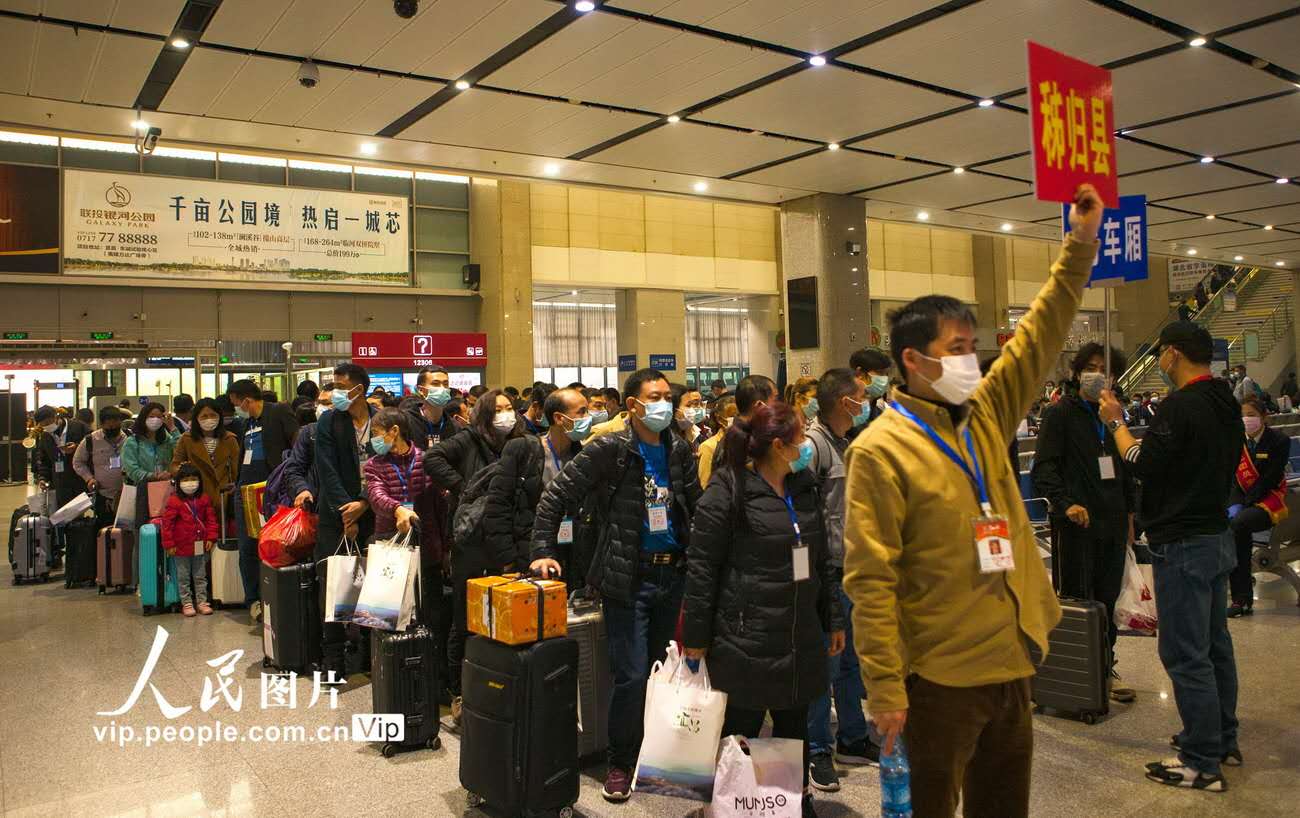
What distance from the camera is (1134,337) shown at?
96.1 feet

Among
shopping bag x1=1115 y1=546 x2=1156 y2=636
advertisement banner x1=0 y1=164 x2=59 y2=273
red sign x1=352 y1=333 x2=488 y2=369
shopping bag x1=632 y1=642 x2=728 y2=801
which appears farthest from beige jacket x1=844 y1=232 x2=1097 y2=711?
advertisement banner x1=0 y1=164 x2=59 y2=273

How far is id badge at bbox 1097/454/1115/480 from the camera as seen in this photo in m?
4.57

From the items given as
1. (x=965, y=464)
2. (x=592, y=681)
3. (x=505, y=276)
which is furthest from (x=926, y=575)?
(x=505, y=276)

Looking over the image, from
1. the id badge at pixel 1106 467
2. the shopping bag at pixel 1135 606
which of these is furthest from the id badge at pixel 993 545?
the shopping bag at pixel 1135 606

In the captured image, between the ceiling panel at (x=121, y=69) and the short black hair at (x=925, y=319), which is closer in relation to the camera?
the short black hair at (x=925, y=319)

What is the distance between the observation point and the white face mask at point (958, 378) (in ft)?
7.02

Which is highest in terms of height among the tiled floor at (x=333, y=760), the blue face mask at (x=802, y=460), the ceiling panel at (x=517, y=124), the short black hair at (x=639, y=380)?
the ceiling panel at (x=517, y=124)

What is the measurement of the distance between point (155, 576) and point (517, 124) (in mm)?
5145

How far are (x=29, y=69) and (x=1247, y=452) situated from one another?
30.5 ft

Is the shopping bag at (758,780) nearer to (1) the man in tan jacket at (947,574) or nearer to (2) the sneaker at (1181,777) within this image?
(1) the man in tan jacket at (947,574)

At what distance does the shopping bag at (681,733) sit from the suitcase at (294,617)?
3.17m

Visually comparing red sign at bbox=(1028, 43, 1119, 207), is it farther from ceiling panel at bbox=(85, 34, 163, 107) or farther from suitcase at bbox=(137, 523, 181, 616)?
suitcase at bbox=(137, 523, 181, 616)

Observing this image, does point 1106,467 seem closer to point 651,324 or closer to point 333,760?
point 333,760

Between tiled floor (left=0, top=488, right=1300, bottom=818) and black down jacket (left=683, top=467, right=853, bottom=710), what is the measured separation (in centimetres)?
87
